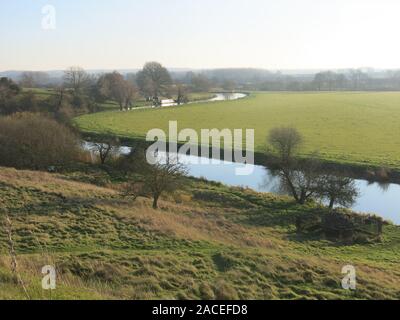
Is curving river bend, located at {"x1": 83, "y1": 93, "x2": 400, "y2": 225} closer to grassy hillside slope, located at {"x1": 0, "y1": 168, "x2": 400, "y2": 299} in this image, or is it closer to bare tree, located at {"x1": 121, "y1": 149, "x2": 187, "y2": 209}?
grassy hillside slope, located at {"x1": 0, "y1": 168, "x2": 400, "y2": 299}

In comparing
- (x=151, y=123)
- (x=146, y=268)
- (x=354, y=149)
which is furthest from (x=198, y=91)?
(x=146, y=268)

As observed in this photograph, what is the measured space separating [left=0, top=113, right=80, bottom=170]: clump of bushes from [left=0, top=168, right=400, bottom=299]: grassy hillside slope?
24.0 feet

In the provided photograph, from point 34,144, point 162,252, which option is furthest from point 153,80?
point 162,252

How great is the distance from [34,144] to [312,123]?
45.1 metres

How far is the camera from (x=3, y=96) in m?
65.2

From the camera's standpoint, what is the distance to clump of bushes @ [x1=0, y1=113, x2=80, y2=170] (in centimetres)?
3267

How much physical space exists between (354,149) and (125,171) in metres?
24.9

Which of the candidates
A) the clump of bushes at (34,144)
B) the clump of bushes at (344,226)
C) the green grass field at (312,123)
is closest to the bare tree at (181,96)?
the green grass field at (312,123)

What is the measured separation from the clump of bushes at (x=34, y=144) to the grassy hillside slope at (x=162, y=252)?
7330 millimetres

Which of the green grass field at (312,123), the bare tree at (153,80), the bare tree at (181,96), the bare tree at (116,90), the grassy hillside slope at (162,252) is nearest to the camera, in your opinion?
the grassy hillside slope at (162,252)

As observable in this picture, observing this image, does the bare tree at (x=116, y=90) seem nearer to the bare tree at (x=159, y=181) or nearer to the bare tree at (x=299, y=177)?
the bare tree at (x=299, y=177)

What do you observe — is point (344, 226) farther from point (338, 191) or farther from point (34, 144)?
point (34, 144)

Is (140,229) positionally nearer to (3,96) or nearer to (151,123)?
(151,123)

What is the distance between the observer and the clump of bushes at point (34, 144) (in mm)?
32672
